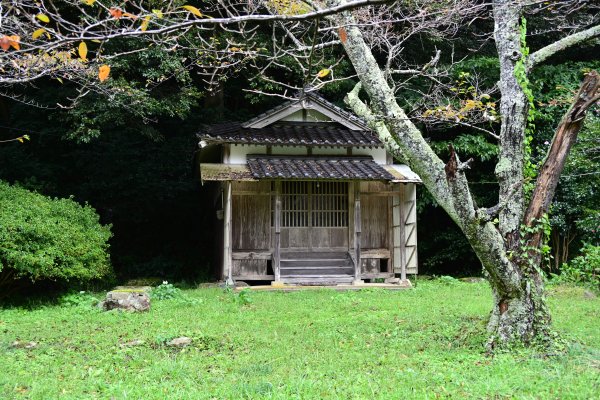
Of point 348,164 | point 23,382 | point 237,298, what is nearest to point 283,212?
point 348,164

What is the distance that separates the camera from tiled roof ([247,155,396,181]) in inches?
504

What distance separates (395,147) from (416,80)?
1178 centimetres

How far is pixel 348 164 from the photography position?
14078 mm

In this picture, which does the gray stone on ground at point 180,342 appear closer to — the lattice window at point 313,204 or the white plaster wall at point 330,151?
the lattice window at point 313,204

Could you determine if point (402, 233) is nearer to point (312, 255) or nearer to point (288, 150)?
point (312, 255)

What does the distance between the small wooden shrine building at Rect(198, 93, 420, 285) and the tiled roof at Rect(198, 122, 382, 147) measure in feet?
0.08

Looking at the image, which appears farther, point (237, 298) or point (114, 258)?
point (114, 258)

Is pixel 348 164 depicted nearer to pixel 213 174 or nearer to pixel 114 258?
pixel 213 174

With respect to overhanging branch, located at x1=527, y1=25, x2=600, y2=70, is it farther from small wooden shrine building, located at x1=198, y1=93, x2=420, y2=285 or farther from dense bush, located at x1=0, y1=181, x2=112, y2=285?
dense bush, located at x1=0, y1=181, x2=112, y2=285

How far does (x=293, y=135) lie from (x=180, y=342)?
8.21 m

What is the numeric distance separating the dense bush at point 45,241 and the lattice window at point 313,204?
4.64 m

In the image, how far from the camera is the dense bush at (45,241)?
33.9 feet

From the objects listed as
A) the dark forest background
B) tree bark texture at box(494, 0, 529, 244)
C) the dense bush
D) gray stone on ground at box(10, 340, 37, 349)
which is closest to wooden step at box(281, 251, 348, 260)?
the dark forest background

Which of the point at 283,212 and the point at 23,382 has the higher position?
the point at 283,212
